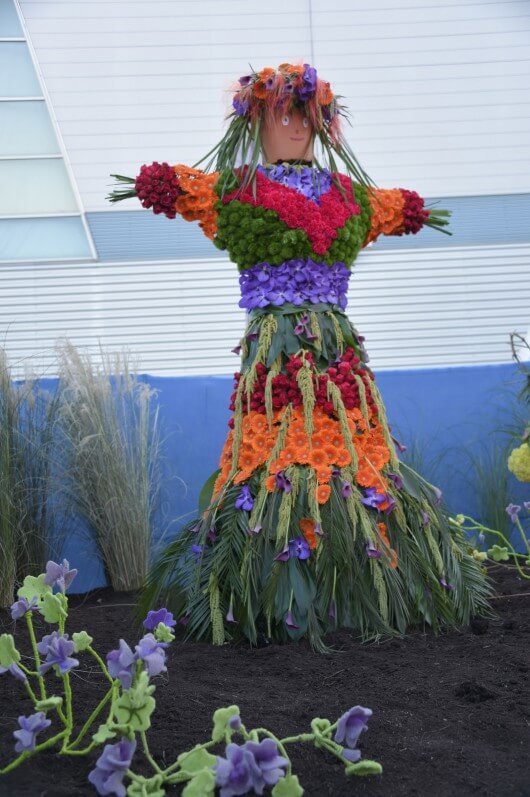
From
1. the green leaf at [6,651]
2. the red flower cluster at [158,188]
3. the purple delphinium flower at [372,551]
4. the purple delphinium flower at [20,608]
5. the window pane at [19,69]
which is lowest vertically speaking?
the purple delphinium flower at [372,551]

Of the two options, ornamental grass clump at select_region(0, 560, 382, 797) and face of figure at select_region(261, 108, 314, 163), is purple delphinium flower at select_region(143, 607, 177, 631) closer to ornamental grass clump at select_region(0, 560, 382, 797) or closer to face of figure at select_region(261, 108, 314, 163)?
ornamental grass clump at select_region(0, 560, 382, 797)

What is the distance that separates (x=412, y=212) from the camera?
3176mm

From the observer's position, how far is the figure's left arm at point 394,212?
10.2ft

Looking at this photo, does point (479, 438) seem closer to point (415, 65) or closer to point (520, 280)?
point (520, 280)

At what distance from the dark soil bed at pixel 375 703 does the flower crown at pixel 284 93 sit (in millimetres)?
1635

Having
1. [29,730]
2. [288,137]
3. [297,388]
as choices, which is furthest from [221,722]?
[288,137]

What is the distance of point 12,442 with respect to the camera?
3.87 metres

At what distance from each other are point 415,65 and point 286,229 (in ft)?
12.5

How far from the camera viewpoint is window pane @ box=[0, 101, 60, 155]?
19.7 ft

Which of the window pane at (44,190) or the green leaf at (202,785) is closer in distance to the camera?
the green leaf at (202,785)

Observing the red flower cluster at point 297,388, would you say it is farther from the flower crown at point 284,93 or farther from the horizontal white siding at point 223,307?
the horizontal white siding at point 223,307

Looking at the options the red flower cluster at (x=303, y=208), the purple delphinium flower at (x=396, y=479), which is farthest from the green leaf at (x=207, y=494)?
the red flower cluster at (x=303, y=208)

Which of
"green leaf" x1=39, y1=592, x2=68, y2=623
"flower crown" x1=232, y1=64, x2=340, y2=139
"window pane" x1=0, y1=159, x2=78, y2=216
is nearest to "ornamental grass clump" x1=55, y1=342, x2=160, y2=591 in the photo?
"flower crown" x1=232, y1=64, x2=340, y2=139

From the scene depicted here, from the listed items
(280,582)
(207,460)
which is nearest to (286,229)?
(280,582)
